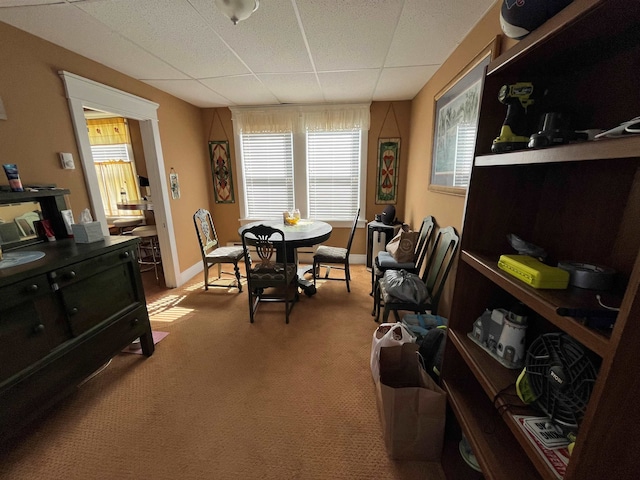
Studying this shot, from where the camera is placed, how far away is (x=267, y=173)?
12.9 feet

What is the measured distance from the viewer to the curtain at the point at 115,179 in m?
3.77

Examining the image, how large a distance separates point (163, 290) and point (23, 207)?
5.74 ft

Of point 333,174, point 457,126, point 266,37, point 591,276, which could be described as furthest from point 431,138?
point 591,276

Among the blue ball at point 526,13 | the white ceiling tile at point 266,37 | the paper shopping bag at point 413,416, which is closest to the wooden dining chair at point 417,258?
the paper shopping bag at point 413,416

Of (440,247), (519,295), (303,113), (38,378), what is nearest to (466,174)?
(440,247)

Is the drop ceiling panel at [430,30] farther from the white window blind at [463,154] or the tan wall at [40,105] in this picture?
the tan wall at [40,105]

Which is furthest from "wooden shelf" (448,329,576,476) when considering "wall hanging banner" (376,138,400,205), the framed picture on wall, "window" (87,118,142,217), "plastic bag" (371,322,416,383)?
"window" (87,118,142,217)

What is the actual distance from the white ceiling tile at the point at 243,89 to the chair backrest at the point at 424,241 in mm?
2312

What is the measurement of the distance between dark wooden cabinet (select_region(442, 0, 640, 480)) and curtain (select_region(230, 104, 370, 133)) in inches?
111

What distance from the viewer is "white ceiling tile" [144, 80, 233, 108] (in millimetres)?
2711

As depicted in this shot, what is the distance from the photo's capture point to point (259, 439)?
4.45 feet

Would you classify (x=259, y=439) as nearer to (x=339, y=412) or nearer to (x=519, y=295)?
(x=339, y=412)

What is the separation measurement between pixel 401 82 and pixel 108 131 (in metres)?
4.13

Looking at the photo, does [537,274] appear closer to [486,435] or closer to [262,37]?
[486,435]
